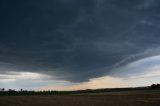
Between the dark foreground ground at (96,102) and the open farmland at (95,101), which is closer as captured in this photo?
the dark foreground ground at (96,102)

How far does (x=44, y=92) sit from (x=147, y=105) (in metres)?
131

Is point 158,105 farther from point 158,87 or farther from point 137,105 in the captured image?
point 158,87

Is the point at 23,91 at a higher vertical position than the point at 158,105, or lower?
higher

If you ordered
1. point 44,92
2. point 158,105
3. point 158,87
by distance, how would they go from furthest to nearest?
point 44,92, point 158,87, point 158,105

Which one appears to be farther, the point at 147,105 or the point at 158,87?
the point at 158,87

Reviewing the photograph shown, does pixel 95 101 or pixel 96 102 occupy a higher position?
pixel 95 101

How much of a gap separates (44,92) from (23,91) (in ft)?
53.3

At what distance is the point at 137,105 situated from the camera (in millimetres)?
42906

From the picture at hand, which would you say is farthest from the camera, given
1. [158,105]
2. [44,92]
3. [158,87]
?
[44,92]

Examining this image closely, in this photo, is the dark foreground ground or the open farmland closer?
the dark foreground ground

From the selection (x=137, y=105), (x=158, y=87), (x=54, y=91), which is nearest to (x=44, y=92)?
(x=54, y=91)

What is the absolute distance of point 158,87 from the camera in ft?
394

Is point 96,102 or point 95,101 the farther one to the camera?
point 95,101

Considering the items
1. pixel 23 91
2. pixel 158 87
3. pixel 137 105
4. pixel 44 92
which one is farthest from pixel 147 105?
pixel 23 91
